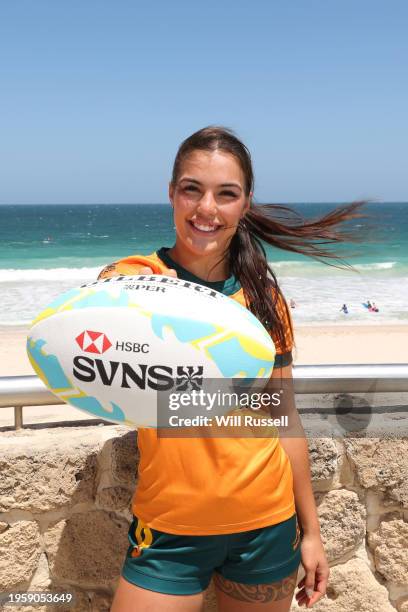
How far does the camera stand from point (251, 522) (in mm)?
1517

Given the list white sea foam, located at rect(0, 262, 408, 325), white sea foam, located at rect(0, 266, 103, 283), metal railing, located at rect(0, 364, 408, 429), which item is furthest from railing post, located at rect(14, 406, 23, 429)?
white sea foam, located at rect(0, 266, 103, 283)

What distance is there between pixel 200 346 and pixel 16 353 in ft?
30.8

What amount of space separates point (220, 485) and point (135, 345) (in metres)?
0.38

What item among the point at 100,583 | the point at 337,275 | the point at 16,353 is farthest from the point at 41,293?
the point at 100,583

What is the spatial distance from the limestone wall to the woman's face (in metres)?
0.61

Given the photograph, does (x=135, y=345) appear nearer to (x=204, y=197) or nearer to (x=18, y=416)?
(x=204, y=197)

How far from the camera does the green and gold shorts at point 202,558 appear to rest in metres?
1.49

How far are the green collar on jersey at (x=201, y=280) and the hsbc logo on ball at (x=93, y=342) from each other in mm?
347

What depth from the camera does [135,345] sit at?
4.54ft

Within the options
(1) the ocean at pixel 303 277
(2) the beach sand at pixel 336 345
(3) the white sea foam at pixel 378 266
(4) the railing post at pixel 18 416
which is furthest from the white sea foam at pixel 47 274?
(4) the railing post at pixel 18 416

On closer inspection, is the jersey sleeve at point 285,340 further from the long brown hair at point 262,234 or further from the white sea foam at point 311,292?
the white sea foam at point 311,292

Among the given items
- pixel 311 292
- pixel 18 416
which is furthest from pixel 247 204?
pixel 311 292

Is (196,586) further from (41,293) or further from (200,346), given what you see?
(41,293)

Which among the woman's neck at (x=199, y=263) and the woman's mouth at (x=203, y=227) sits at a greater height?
the woman's mouth at (x=203, y=227)
